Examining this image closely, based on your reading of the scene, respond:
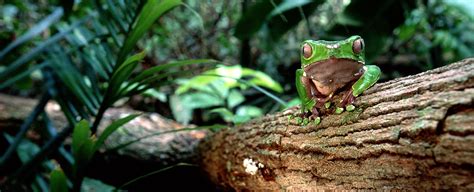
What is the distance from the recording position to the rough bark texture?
1099 millimetres

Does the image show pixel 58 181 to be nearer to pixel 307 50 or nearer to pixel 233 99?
pixel 307 50

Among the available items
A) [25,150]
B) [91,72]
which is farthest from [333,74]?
[25,150]

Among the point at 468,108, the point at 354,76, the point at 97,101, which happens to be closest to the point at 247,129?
the point at 354,76

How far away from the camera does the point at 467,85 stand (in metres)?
1.14

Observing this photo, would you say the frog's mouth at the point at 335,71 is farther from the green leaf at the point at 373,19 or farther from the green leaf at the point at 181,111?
the green leaf at the point at 181,111

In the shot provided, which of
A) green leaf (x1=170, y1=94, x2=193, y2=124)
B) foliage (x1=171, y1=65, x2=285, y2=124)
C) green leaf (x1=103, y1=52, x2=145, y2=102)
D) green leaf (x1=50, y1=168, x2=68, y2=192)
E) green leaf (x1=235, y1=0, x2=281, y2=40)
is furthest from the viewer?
green leaf (x1=170, y1=94, x2=193, y2=124)

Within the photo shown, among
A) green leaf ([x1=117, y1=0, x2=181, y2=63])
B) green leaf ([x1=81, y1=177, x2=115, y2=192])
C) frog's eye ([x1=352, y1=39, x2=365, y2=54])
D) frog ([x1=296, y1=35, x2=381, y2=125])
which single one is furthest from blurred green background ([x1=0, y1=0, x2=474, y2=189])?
frog's eye ([x1=352, y1=39, x2=365, y2=54])

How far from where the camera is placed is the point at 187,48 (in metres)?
5.65

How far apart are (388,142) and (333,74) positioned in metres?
0.45

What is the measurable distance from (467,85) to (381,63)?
182 inches

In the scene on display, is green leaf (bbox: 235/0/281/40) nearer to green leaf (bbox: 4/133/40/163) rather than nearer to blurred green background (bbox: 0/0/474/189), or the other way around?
blurred green background (bbox: 0/0/474/189)

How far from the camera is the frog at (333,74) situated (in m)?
1.57

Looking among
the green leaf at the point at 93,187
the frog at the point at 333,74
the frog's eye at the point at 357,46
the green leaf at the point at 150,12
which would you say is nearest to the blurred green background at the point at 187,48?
the green leaf at the point at 150,12

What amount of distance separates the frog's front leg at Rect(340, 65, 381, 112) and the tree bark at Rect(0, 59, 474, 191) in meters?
0.03
